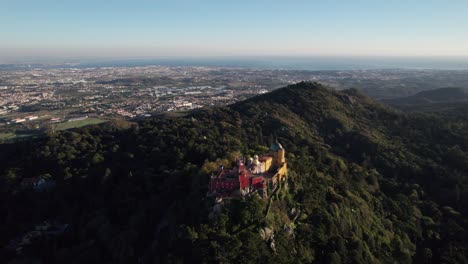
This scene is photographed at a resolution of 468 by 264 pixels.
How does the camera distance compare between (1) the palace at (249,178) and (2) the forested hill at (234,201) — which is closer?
(2) the forested hill at (234,201)

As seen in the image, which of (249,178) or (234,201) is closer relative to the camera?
(234,201)

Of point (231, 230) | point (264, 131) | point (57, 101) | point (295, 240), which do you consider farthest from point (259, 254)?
point (57, 101)

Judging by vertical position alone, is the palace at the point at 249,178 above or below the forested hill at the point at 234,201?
above

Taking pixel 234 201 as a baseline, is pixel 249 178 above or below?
above

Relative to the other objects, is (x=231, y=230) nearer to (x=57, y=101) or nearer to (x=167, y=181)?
(x=167, y=181)

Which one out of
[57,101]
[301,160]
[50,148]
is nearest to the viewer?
[301,160]
